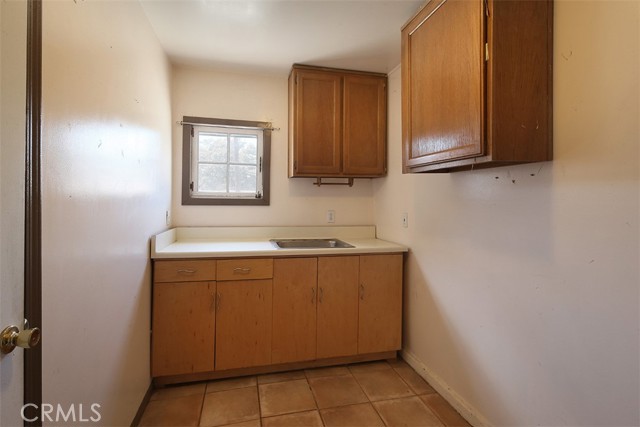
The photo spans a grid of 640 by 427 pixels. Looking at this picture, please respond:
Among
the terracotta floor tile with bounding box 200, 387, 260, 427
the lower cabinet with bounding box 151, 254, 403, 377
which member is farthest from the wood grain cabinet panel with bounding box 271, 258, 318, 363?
the terracotta floor tile with bounding box 200, 387, 260, 427

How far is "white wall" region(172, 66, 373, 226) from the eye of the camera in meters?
2.48

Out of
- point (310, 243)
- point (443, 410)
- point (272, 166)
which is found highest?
point (272, 166)

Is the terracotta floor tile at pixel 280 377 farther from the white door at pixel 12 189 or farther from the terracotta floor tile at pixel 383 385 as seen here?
the white door at pixel 12 189

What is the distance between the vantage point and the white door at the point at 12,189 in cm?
66

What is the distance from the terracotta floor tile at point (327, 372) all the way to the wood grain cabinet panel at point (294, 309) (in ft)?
0.42

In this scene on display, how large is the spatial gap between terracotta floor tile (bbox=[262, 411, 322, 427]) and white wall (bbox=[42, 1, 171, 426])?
716 millimetres

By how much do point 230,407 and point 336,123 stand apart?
2108mm

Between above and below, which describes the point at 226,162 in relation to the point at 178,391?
above

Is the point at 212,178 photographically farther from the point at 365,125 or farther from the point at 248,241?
the point at 365,125

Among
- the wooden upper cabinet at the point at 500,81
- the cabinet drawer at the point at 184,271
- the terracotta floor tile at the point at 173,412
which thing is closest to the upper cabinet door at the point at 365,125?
the wooden upper cabinet at the point at 500,81

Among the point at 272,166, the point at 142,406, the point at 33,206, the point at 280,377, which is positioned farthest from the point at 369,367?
the point at 33,206

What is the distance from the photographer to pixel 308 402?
1.82m

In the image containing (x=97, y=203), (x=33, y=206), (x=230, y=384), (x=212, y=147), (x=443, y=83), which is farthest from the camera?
(x=212, y=147)

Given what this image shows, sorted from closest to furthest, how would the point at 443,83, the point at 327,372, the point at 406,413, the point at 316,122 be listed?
the point at 443,83 → the point at 406,413 → the point at 327,372 → the point at 316,122
